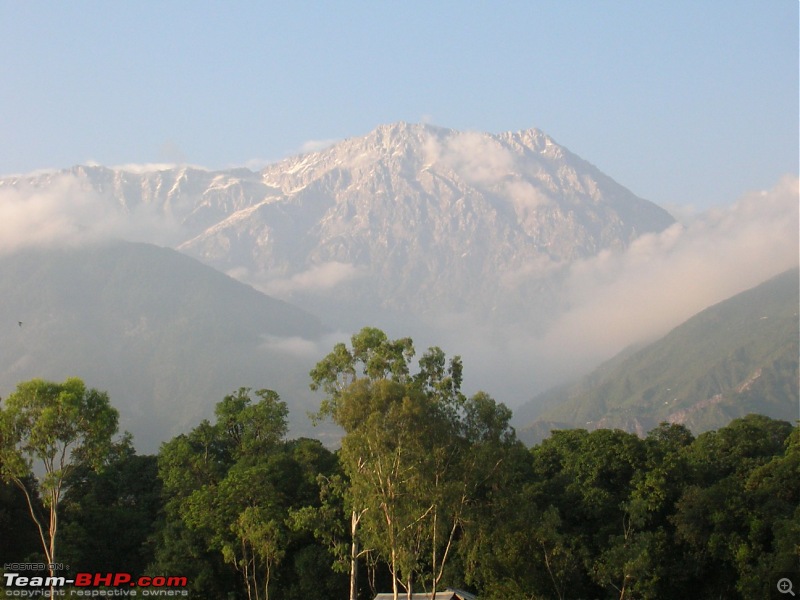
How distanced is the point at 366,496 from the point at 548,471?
87.1 feet

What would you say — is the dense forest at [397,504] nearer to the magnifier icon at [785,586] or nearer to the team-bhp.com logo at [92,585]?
the magnifier icon at [785,586]

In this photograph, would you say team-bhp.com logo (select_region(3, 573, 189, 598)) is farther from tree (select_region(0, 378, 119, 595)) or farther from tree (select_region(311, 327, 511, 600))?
tree (select_region(311, 327, 511, 600))

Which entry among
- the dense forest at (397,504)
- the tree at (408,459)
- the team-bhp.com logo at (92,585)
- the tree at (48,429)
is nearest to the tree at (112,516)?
the dense forest at (397,504)

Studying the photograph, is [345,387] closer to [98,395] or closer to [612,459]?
[98,395]

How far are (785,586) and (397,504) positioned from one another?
20977mm

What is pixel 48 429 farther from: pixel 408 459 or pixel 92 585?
pixel 408 459

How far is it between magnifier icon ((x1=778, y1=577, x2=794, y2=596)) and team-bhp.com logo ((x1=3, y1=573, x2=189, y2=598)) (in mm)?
30094

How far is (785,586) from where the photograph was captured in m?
47.2

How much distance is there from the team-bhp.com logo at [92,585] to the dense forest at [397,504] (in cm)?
107

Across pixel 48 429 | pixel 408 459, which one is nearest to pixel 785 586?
pixel 408 459

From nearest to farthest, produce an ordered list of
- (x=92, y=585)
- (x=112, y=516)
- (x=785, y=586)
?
(x=785, y=586)
(x=92, y=585)
(x=112, y=516)

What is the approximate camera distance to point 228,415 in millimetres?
58188

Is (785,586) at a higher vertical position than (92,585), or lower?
lower

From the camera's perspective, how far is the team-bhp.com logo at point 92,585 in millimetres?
46531
